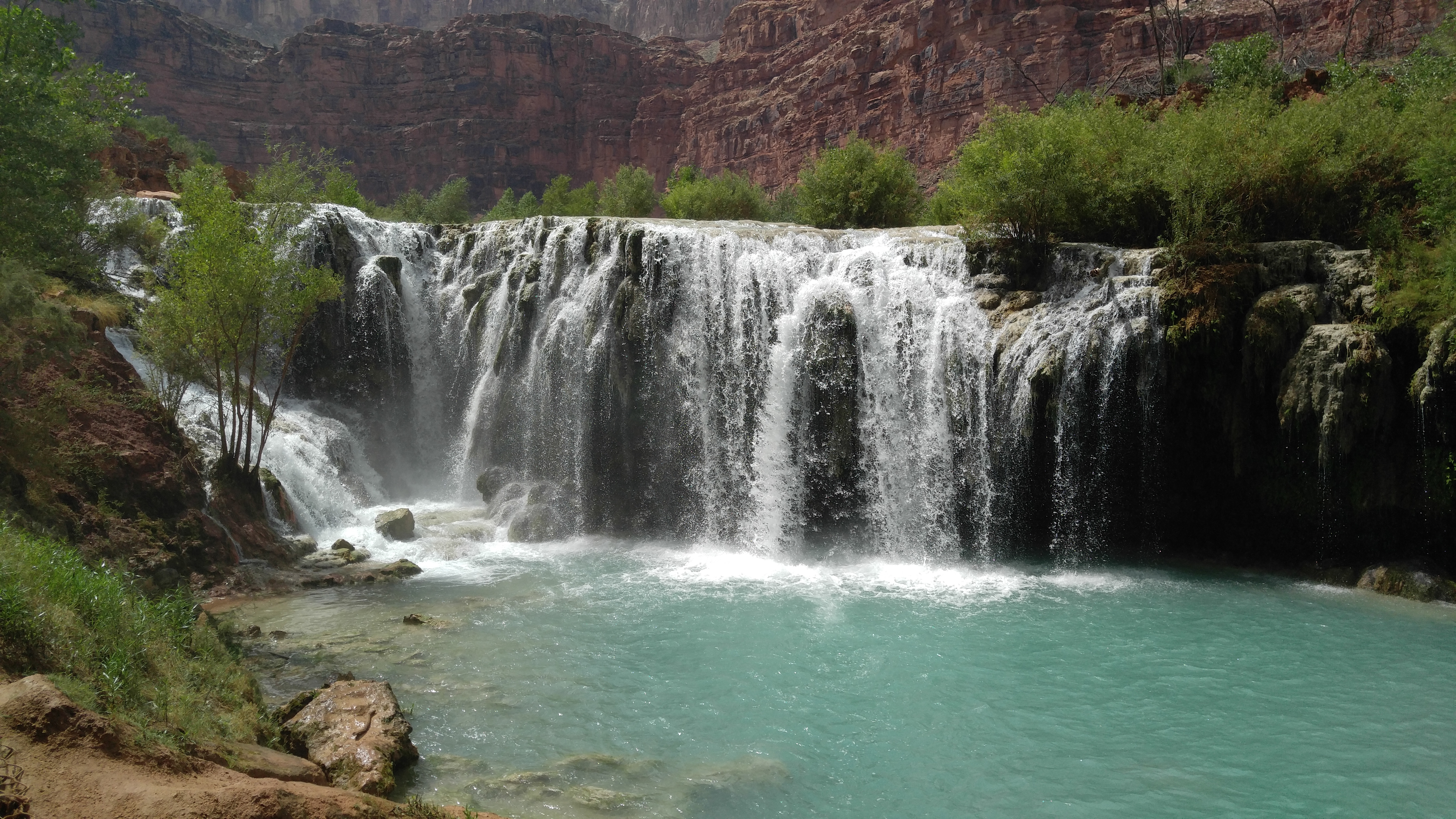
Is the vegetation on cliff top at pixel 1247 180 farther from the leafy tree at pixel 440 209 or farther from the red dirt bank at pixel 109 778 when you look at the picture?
the leafy tree at pixel 440 209

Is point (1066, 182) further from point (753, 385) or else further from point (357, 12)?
point (357, 12)

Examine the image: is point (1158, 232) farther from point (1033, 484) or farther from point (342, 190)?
point (342, 190)

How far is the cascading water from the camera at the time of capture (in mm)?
15750

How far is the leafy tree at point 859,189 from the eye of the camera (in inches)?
1040

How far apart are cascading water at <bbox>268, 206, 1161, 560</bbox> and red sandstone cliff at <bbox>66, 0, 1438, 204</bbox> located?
36.3 metres

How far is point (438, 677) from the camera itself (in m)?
10.1

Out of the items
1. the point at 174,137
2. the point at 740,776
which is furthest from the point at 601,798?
the point at 174,137

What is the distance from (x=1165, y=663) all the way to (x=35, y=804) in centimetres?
1141

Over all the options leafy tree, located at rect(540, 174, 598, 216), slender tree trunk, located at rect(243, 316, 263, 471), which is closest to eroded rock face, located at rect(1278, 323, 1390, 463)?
slender tree trunk, located at rect(243, 316, 263, 471)

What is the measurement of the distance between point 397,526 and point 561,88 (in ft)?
214

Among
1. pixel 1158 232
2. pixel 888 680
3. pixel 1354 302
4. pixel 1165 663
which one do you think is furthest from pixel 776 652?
pixel 1158 232

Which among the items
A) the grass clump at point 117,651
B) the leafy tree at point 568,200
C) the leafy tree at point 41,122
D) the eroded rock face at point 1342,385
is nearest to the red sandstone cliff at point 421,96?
the leafy tree at point 568,200

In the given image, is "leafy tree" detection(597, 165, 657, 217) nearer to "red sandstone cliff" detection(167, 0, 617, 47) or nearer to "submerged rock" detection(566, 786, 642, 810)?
"submerged rock" detection(566, 786, 642, 810)

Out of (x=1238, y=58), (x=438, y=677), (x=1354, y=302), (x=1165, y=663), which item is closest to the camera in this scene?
(x=438, y=677)
